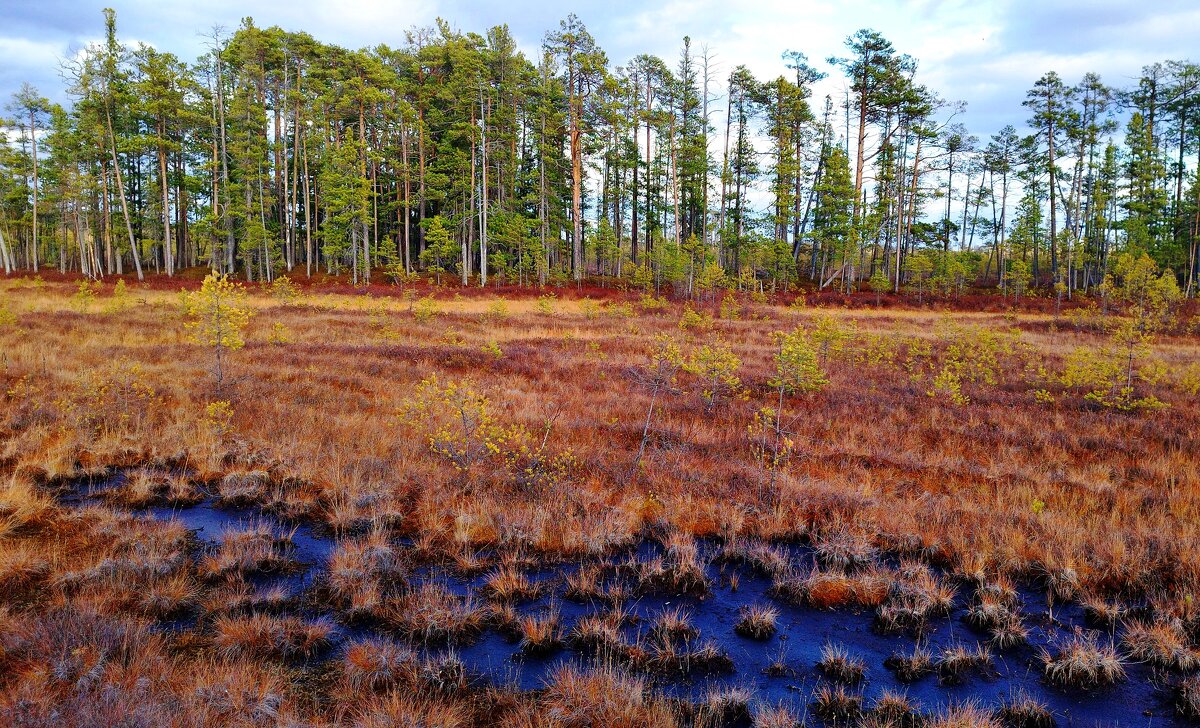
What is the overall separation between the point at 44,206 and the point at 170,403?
52.8 m

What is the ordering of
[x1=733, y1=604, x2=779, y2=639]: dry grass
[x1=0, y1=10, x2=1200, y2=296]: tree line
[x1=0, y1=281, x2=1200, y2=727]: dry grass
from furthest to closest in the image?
[x1=0, y1=10, x2=1200, y2=296]: tree line, [x1=733, y1=604, x2=779, y2=639]: dry grass, [x1=0, y1=281, x2=1200, y2=727]: dry grass

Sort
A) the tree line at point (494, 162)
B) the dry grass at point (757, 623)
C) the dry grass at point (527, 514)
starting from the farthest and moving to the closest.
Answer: the tree line at point (494, 162) → the dry grass at point (757, 623) → the dry grass at point (527, 514)

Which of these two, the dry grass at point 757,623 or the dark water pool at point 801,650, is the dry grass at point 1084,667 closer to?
the dark water pool at point 801,650

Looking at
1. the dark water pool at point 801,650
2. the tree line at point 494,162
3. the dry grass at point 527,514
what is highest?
the tree line at point 494,162

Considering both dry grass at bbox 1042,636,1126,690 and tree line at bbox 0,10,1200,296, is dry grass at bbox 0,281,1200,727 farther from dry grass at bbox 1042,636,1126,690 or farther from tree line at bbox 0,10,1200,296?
tree line at bbox 0,10,1200,296

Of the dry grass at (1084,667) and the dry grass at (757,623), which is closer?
the dry grass at (1084,667)

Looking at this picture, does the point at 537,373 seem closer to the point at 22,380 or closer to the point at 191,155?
the point at 22,380

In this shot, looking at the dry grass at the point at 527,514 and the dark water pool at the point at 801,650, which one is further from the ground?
the dry grass at the point at 527,514

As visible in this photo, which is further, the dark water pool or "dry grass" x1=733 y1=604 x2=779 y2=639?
"dry grass" x1=733 y1=604 x2=779 y2=639

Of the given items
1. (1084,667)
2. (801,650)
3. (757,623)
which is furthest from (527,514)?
(1084,667)

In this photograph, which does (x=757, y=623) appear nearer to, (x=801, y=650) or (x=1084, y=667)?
(x=801, y=650)

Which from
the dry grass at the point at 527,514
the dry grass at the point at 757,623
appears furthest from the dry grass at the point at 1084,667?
the dry grass at the point at 757,623

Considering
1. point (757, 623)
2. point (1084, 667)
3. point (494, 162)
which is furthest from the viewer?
point (494, 162)

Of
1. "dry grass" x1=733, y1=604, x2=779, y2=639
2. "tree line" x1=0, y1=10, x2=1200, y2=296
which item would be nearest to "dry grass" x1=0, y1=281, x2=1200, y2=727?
"dry grass" x1=733, y1=604, x2=779, y2=639
